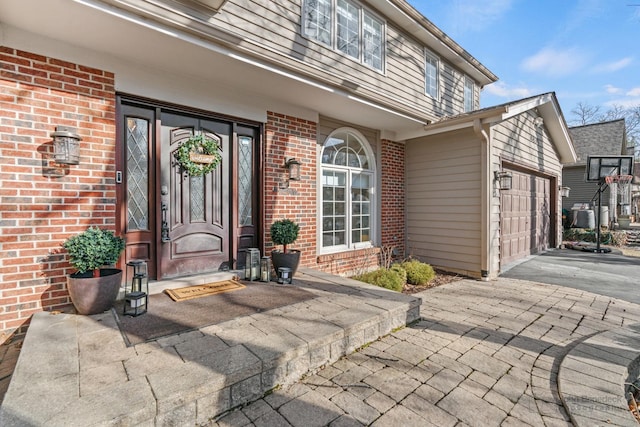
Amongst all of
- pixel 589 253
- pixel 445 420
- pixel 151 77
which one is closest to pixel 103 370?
pixel 445 420

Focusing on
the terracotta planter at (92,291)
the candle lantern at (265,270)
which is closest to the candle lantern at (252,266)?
the candle lantern at (265,270)

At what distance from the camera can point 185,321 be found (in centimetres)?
260

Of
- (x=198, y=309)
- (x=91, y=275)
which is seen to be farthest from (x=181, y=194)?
(x=198, y=309)

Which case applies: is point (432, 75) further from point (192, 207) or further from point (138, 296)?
point (138, 296)

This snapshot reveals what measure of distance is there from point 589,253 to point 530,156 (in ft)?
11.7

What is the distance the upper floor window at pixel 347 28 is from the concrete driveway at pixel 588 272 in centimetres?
483

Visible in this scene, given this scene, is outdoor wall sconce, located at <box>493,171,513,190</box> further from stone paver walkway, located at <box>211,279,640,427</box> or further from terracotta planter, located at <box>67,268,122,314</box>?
terracotta planter, located at <box>67,268,122,314</box>

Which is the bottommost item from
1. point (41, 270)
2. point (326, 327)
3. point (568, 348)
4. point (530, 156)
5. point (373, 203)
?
point (568, 348)

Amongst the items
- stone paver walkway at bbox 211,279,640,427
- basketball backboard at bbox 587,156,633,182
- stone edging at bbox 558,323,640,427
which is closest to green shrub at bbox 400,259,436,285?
stone paver walkway at bbox 211,279,640,427

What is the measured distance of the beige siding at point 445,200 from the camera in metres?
5.59

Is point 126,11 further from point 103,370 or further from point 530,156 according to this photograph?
point 530,156

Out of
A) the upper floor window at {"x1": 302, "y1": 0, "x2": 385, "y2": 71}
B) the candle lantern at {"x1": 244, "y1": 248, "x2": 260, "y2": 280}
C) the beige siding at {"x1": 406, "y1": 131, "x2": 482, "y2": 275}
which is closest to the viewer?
the candle lantern at {"x1": 244, "y1": 248, "x2": 260, "y2": 280}

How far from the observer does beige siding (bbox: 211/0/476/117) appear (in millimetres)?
3418

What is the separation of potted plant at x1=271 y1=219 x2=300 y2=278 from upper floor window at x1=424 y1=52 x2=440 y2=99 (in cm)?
482
